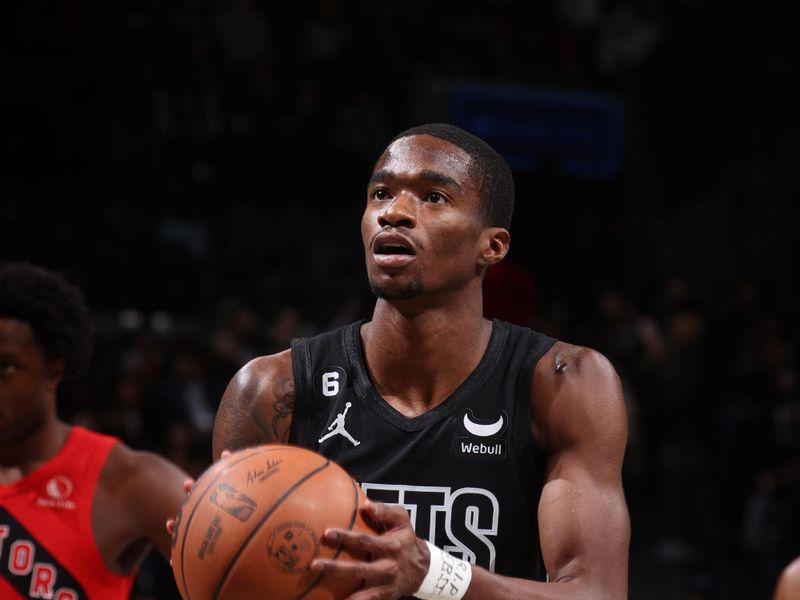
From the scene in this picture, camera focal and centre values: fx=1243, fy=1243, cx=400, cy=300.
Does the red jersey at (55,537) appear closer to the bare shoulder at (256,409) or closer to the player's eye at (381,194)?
the bare shoulder at (256,409)

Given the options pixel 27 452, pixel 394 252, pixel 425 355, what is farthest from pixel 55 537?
pixel 394 252

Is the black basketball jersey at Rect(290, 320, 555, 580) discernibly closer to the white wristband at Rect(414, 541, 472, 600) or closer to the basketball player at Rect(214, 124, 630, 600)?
the basketball player at Rect(214, 124, 630, 600)

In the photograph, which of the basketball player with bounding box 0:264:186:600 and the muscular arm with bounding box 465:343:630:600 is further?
the basketball player with bounding box 0:264:186:600

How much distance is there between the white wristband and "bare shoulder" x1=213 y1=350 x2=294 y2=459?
699 millimetres

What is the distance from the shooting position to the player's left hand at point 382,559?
2303 millimetres

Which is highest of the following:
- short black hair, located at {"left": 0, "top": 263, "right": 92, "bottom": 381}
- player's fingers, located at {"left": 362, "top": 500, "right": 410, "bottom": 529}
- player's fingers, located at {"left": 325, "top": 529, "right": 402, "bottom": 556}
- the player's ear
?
the player's ear

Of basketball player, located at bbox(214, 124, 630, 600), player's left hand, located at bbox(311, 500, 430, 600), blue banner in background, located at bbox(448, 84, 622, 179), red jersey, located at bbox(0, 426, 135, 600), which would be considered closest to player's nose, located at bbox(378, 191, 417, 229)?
basketball player, located at bbox(214, 124, 630, 600)

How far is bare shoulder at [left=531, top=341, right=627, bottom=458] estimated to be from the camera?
2924mm

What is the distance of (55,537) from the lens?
3.78 m

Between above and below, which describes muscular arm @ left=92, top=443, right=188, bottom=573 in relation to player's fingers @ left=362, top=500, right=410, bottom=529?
below

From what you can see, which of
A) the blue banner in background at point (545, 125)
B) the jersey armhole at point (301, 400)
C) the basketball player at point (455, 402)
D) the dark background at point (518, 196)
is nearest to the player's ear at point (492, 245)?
the basketball player at point (455, 402)

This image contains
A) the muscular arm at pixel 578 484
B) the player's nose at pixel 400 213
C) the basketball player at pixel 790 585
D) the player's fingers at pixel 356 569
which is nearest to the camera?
the player's fingers at pixel 356 569

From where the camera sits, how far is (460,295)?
3.14 metres

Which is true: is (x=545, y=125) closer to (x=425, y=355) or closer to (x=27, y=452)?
(x=27, y=452)
